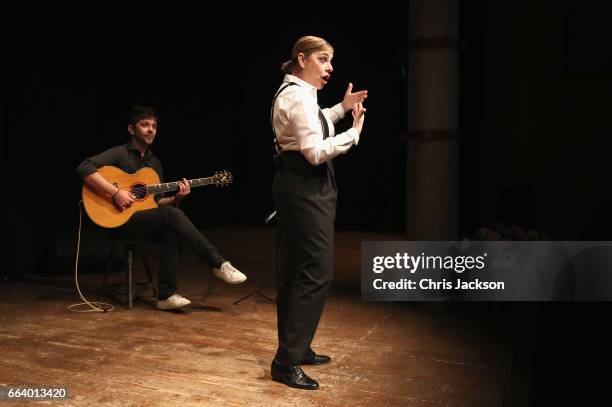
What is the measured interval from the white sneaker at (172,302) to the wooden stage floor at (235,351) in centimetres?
4

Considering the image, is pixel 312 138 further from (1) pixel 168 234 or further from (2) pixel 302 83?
(1) pixel 168 234

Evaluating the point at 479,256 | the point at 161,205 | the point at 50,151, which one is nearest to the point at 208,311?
the point at 161,205

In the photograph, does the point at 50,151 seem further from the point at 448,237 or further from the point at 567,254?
the point at 567,254

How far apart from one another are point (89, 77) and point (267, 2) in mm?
2957

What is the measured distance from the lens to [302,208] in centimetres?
258

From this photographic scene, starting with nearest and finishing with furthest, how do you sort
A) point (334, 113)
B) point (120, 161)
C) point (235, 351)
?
point (334, 113)
point (235, 351)
point (120, 161)

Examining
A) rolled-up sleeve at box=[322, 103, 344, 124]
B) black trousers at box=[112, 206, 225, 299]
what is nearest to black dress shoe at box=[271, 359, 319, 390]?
rolled-up sleeve at box=[322, 103, 344, 124]

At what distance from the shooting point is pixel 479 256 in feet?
13.4

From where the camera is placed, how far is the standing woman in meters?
2.57

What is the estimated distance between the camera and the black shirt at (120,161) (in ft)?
12.5

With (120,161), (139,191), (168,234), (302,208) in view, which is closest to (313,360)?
Result: (302,208)

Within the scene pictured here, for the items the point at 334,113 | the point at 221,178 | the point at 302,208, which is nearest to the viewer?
the point at 302,208

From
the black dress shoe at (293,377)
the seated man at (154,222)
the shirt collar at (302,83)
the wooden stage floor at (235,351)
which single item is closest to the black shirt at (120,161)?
the seated man at (154,222)

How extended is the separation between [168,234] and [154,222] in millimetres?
119
